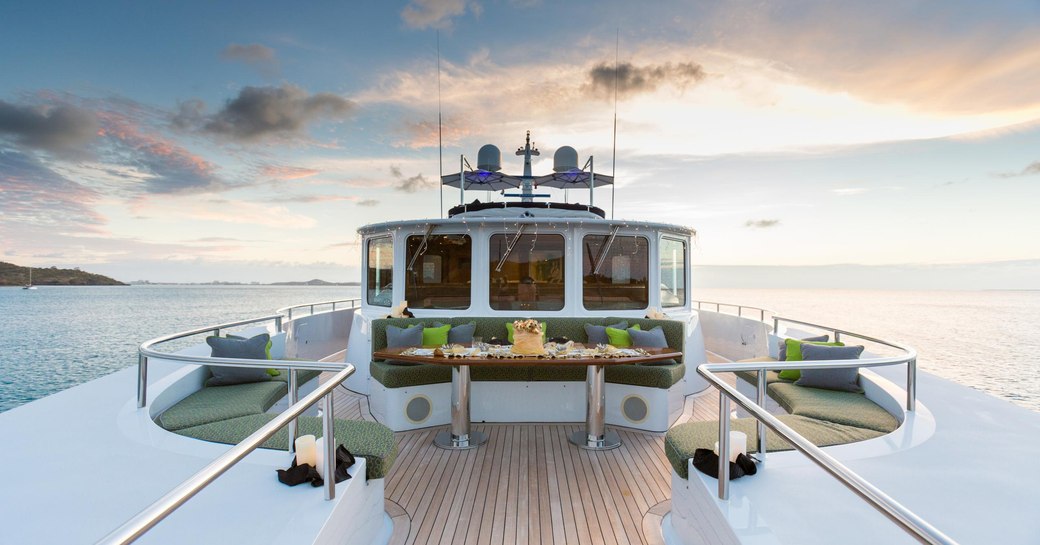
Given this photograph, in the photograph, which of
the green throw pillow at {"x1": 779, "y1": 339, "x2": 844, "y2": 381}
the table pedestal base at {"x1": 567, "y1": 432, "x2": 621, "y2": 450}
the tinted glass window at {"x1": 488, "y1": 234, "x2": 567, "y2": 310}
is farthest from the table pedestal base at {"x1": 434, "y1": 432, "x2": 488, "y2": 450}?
the green throw pillow at {"x1": 779, "y1": 339, "x2": 844, "y2": 381}

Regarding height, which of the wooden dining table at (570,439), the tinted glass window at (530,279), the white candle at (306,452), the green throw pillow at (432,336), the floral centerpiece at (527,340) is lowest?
the wooden dining table at (570,439)

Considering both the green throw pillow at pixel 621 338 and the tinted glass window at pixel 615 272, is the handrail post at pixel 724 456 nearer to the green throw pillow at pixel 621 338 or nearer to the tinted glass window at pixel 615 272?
the green throw pillow at pixel 621 338

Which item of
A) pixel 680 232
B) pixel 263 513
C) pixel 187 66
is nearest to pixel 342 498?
pixel 263 513

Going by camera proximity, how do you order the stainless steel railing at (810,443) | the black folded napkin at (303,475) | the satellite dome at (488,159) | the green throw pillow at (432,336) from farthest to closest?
the satellite dome at (488,159) < the green throw pillow at (432,336) < the black folded napkin at (303,475) < the stainless steel railing at (810,443)

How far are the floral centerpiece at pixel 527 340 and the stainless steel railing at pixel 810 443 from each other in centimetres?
195

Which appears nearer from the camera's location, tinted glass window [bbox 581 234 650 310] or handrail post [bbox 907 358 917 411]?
handrail post [bbox 907 358 917 411]

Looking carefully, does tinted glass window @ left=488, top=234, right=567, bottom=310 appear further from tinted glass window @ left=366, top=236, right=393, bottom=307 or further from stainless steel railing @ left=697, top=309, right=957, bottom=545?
stainless steel railing @ left=697, top=309, right=957, bottom=545

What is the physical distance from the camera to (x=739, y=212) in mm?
10820

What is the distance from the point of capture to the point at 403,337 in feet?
17.6

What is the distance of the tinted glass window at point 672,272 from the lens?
22.6ft

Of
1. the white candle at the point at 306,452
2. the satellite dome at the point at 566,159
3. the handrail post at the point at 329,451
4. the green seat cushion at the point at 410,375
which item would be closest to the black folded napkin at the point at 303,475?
the white candle at the point at 306,452

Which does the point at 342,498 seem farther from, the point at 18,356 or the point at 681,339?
the point at 18,356

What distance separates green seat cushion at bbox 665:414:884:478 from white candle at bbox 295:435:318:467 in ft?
6.72

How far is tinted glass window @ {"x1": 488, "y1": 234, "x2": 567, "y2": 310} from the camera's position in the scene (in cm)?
657
